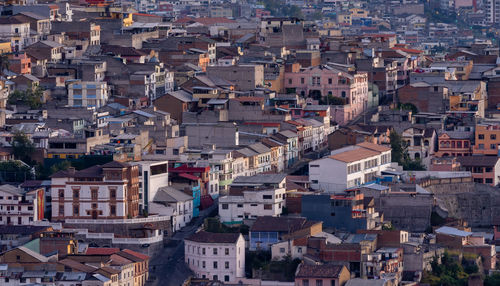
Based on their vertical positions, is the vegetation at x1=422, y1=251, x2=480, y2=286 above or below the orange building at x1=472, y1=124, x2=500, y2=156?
below

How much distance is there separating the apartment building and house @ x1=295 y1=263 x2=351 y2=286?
280 inches

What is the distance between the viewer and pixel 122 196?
202 ft

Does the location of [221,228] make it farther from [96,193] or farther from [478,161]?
[478,161]

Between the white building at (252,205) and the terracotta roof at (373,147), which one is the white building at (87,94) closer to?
the terracotta roof at (373,147)

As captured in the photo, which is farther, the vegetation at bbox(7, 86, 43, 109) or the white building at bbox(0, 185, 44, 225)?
the vegetation at bbox(7, 86, 43, 109)

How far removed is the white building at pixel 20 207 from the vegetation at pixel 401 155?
14.0 m

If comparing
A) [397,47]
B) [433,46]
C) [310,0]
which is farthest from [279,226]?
[310,0]

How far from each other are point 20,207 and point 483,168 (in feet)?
54.1

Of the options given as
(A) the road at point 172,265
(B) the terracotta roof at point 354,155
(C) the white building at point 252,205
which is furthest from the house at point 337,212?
(B) the terracotta roof at point 354,155

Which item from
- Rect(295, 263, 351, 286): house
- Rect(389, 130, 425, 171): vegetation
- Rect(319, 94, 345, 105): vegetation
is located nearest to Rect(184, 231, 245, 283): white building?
Rect(295, 263, 351, 286): house

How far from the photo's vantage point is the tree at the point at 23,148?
6612cm

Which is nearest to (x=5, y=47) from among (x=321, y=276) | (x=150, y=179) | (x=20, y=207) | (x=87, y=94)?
(x=87, y=94)

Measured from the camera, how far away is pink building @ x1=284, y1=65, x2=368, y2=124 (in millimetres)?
78812

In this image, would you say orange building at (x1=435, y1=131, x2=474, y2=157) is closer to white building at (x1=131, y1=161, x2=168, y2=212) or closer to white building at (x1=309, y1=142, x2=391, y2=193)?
white building at (x1=309, y1=142, x2=391, y2=193)
